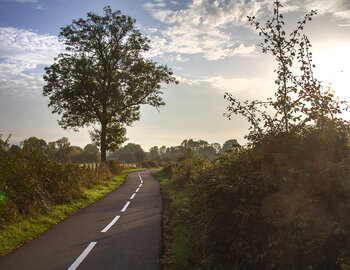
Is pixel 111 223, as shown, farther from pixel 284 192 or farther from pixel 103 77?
pixel 103 77

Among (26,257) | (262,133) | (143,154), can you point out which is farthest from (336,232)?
(143,154)

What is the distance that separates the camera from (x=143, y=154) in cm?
11188

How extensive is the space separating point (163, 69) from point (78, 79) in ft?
30.0

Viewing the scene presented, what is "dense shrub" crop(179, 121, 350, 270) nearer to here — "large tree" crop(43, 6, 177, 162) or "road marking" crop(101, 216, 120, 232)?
"road marking" crop(101, 216, 120, 232)

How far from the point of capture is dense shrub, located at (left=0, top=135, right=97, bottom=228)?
838 centimetres

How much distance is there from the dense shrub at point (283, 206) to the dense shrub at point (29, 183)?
21.3 feet

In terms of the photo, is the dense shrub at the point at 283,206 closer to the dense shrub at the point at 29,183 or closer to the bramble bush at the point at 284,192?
the bramble bush at the point at 284,192

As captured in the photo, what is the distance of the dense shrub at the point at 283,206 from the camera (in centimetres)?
340

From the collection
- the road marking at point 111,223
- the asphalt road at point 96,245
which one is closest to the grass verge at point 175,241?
the asphalt road at point 96,245

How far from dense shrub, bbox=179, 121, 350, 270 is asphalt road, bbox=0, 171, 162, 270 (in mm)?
1980

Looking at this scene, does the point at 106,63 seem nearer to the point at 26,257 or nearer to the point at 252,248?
the point at 26,257

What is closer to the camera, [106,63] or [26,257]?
[26,257]

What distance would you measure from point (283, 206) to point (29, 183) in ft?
30.1

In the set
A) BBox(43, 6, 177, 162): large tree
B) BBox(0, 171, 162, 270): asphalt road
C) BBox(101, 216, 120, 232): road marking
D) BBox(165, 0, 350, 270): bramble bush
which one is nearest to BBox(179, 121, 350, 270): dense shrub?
BBox(165, 0, 350, 270): bramble bush
